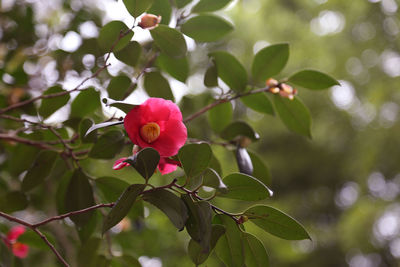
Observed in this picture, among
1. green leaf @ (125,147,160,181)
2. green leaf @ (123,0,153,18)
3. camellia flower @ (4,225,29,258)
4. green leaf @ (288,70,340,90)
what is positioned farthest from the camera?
camellia flower @ (4,225,29,258)

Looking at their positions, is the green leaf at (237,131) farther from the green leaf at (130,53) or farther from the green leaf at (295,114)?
the green leaf at (130,53)

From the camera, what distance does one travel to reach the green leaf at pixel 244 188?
0.48 metres

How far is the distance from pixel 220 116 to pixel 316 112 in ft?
12.4

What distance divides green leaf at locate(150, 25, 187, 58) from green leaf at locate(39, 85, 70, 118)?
20cm

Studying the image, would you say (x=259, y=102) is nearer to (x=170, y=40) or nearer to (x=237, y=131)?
(x=237, y=131)

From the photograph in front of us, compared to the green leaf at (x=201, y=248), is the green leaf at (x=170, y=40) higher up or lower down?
higher up

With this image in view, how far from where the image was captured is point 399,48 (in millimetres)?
2967

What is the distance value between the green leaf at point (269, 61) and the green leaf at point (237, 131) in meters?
0.09

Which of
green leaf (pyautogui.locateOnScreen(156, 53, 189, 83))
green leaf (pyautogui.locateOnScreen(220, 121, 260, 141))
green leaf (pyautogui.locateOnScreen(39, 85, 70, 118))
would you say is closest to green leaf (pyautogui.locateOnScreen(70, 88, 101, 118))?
green leaf (pyautogui.locateOnScreen(39, 85, 70, 118))

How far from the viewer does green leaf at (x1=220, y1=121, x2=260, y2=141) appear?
0.74 metres

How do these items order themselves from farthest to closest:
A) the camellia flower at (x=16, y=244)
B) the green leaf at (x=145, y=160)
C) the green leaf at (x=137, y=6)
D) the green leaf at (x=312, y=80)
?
the camellia flower at (x=16, y=244) < the green leaf at (x=312, y=80) < the green leaf at (x=137, y=6) < the green leaf at (x=145, y=160)

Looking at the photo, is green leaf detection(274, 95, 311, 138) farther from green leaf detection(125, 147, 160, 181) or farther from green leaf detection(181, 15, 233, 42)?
green leaf detection(125, 147, 160, 181)

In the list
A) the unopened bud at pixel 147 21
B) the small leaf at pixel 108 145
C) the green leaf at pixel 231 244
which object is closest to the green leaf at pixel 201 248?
the green leaf at pixel 231 244

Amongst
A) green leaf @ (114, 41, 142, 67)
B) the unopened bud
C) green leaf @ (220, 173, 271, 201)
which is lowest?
green leaf @ (220, 173, 271, 201)
